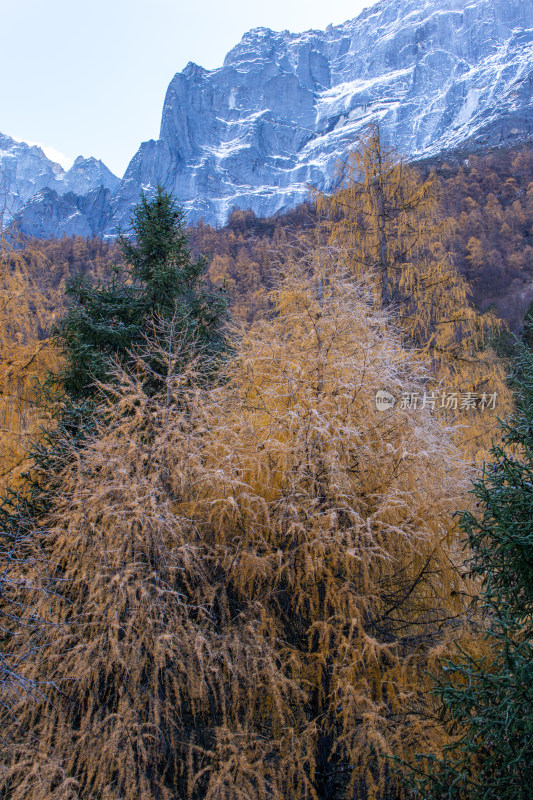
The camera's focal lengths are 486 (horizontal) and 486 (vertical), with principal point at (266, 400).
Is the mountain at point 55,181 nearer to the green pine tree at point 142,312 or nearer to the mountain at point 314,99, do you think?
the mountain at point 314,99

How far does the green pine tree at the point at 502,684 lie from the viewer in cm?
253

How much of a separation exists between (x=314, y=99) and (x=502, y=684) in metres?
177

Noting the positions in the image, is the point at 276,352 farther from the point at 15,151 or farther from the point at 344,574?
the point at 15,151

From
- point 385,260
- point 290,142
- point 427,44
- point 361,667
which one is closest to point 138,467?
point 361,667

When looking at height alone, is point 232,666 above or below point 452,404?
below

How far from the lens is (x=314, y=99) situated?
151 m

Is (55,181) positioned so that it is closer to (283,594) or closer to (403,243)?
(403,243)

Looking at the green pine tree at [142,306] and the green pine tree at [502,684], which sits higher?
the green pine tree at [142,306]

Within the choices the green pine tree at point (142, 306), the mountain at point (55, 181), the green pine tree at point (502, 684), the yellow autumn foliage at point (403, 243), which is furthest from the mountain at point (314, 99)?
the green pine tree at point (502, 684)

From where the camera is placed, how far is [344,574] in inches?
144

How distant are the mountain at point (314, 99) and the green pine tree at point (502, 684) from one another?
357 feet

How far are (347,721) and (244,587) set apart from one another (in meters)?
1.11

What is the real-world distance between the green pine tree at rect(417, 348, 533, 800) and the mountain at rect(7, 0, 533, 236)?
108862 mm

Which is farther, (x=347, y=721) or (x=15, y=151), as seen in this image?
(x=15, y=151)
